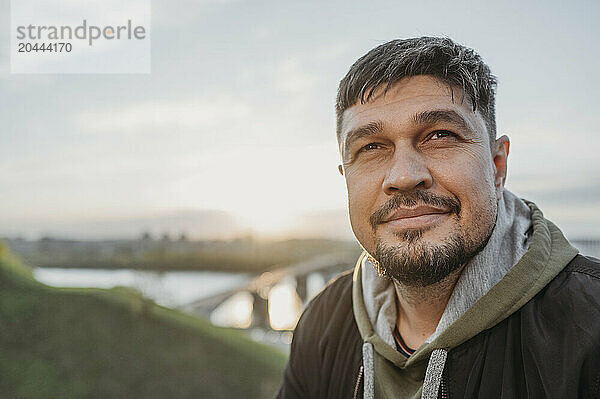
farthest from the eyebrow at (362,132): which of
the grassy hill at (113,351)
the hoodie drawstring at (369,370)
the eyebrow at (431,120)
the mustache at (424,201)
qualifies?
the grassy hill at (113,351)

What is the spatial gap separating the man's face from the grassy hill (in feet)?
5.28

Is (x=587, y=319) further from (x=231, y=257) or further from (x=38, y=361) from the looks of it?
(x=38, y=361)

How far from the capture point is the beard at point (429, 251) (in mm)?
994

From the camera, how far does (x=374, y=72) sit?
3.50ft

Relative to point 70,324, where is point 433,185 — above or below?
above

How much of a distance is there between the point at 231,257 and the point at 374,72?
6.13ft

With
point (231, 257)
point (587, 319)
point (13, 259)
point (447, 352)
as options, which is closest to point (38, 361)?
point (13, 259)

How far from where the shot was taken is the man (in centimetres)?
96

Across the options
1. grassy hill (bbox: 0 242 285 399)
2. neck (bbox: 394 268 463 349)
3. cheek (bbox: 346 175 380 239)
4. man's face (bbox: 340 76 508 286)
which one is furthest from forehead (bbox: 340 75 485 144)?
grassy hill (bbox: 0 242 285 399)

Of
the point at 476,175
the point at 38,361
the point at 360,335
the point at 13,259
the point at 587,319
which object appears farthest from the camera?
the point at 13,259

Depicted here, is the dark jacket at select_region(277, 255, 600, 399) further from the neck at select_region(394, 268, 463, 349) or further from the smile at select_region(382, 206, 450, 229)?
A: the smile at select_region(382, 206, 450, 229)

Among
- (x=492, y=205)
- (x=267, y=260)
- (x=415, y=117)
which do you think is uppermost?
(x=415, y=117)

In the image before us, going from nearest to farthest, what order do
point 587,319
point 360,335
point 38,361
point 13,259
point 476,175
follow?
point 587,319, point 476,175, point 360,335, point 38,361, point 13,259

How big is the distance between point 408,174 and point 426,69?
0.20 meters
